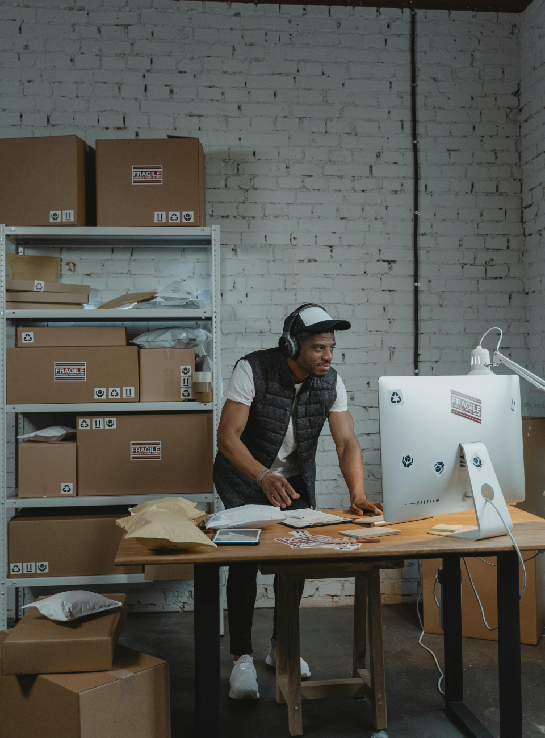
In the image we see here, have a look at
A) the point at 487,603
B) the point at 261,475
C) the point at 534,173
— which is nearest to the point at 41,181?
the point at 261,475

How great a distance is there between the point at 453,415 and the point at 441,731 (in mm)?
1163

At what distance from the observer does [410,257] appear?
3348 mm

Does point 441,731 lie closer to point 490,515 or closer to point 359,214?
point 490,515

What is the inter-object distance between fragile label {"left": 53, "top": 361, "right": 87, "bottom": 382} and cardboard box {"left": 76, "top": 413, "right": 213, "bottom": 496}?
189mm

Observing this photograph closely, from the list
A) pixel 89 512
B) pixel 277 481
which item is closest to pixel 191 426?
pixel 89 512

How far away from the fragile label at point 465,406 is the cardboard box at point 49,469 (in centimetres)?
181

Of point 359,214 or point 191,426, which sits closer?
point 191,426

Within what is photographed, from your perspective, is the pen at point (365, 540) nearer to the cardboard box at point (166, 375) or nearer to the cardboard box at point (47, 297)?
the cardboard box at point (166, 375)

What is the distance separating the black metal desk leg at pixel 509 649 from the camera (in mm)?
1785

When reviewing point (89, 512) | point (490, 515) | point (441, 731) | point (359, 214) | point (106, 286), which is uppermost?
point (359, 214)

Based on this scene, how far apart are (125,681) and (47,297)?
1.80m

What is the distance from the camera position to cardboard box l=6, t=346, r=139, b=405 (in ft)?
9.21

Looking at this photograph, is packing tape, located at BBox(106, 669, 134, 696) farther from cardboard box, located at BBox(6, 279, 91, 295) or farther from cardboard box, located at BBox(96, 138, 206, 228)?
cardboard box, located at BBox(96, 138, 206, 228)

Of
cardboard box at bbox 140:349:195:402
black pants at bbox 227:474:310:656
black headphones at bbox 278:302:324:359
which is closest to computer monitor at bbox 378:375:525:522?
black headphones at bbox 278:302:324:359
